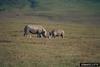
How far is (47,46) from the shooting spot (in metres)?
3.57

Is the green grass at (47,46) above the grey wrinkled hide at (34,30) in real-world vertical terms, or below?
below

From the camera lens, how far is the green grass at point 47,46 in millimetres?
3533

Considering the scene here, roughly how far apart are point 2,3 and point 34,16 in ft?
1.33

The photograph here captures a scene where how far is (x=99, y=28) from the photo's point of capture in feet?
11.9

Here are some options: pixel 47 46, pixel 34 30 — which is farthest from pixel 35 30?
pixel 47 46

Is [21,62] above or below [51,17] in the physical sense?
below

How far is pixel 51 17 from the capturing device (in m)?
3.58

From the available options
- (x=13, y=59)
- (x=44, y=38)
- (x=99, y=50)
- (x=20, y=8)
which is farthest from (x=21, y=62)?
(x=99, y=50)

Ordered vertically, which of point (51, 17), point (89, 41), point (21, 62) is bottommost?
point (21, 62)

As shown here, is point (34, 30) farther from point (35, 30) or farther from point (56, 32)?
point (56, 32)

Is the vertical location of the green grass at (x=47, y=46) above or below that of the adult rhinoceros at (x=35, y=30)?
below

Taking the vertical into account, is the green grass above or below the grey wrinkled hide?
below

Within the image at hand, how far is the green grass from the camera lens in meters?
3.53

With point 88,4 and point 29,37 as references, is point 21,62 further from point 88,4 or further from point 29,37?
point 88,4
